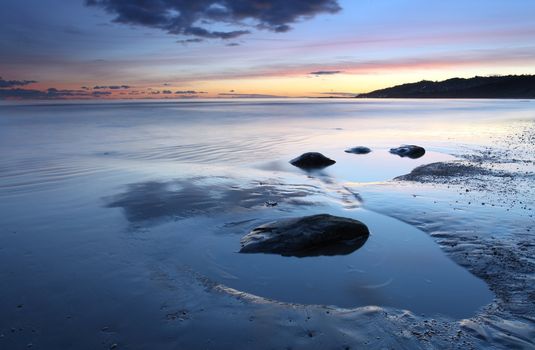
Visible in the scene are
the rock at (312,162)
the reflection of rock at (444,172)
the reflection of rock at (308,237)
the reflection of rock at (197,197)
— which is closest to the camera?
the reflection of rock at (308,237)

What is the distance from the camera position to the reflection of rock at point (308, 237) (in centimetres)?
792

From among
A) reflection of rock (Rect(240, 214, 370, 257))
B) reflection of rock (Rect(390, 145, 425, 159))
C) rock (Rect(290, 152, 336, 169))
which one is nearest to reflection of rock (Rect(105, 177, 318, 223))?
reflection of rock (Rect(240, 214, 370, 257))

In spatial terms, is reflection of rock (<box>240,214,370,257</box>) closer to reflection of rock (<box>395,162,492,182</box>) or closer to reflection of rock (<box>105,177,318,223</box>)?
reflection of rock (<box>105,177,318,223</box>)

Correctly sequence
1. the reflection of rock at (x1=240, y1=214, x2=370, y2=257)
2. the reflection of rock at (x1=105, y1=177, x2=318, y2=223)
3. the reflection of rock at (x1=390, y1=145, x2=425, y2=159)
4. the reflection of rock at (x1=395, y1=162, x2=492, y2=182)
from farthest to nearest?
the reflection of rock at (x1=390, y1=145, x2=425, y2=159), the reflection of rock at (x1=395, y1=162, x2=492, y2=182), the reflection of rock at (x1=105, y1=177, x2=318, y2=223), the reflection of rock at (x1=240, y1=214, x2=370, y2=257)

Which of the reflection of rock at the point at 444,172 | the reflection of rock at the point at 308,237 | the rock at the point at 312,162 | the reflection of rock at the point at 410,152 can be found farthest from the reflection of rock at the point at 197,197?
the reflection of rock at the point at 410,152

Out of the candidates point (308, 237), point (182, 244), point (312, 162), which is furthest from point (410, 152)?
point (182, 244)

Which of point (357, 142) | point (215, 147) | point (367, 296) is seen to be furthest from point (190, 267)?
point (357, 142)

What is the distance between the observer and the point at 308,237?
8.09 m

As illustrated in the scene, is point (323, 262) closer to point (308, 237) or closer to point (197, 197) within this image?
point (308, 237)

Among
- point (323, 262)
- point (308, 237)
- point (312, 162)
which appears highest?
point (308, 237)

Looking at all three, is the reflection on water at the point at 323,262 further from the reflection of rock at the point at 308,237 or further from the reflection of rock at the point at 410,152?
the reflection of rock at the point at 410,152

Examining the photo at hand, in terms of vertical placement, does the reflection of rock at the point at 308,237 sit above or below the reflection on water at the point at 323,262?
above

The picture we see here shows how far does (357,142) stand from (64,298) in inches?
993

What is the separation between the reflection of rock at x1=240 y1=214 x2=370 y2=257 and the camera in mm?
7918
